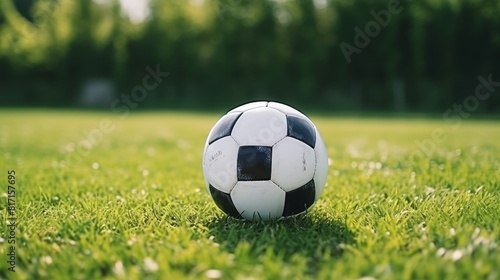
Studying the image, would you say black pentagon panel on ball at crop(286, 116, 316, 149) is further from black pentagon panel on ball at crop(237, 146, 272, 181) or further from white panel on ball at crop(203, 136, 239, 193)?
white panel on ball at crop(203, 136, 239, 193)

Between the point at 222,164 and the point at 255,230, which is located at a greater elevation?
the point at 222,164

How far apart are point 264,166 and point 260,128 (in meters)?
0.25

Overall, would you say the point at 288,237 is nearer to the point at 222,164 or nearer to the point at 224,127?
the point at 222,164

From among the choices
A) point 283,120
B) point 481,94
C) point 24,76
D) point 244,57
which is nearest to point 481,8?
point 481,94

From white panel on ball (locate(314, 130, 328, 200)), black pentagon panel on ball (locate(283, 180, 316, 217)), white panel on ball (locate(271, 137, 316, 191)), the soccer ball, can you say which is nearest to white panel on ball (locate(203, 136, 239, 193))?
the soccer ball

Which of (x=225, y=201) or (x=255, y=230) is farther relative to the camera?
(x=225, y=201)

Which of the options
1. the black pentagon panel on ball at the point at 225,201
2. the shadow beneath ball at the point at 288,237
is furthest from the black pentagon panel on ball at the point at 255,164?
the shadow beneath ball at the point at 288,237

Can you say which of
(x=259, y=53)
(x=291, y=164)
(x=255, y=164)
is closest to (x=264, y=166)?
(x=255, y=164)

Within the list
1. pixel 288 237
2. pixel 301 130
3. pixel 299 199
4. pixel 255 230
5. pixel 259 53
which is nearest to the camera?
pixel 288 237

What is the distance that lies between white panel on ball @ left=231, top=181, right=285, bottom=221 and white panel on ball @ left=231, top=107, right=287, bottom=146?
0.25 m

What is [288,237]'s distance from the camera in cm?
248

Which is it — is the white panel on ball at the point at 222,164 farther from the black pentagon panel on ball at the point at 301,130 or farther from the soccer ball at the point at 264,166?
the black pentagon panel on ball at the point at 301,130

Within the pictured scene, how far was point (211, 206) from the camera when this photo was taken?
3.27m

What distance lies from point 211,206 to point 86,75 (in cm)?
3094
